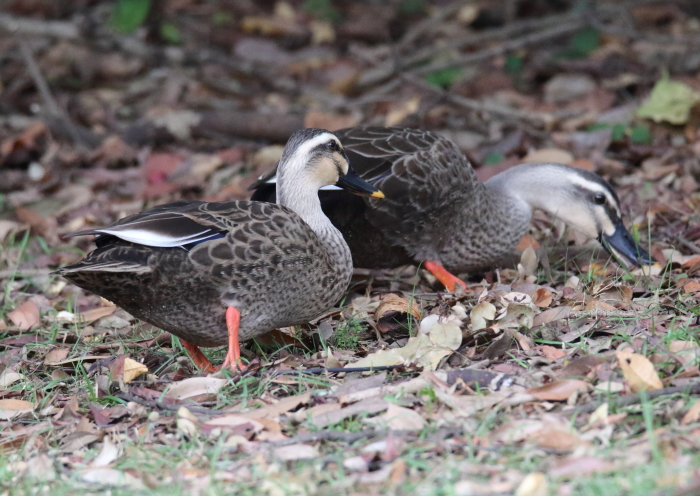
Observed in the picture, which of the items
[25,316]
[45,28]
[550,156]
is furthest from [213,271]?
[45,28]

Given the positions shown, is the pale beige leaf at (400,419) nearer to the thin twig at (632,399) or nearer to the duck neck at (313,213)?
the thin twig at (632,399)

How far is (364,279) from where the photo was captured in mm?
5082

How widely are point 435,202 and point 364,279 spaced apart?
69 cm

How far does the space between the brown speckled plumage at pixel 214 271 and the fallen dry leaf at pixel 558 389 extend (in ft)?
3.76

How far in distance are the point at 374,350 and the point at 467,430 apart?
99cm

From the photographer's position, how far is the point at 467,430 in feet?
9.42

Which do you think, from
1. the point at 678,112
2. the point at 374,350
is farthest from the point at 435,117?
the point at 374,350

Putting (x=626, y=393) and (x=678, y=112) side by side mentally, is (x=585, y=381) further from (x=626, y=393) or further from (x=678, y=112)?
(x=678, y=112)

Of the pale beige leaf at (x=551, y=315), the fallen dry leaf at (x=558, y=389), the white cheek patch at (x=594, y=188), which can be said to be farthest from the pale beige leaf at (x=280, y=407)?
the white cheek patch at (x=594, y=188)

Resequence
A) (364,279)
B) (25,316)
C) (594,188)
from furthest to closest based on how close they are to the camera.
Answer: (364,279)
(594,188)
(25,316)

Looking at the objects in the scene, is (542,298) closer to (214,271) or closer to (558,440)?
(558,440)

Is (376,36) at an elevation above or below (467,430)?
above

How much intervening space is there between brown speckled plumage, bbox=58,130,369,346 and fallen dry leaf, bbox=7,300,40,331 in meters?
1.16

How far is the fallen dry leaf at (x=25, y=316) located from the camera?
4.59 meters
